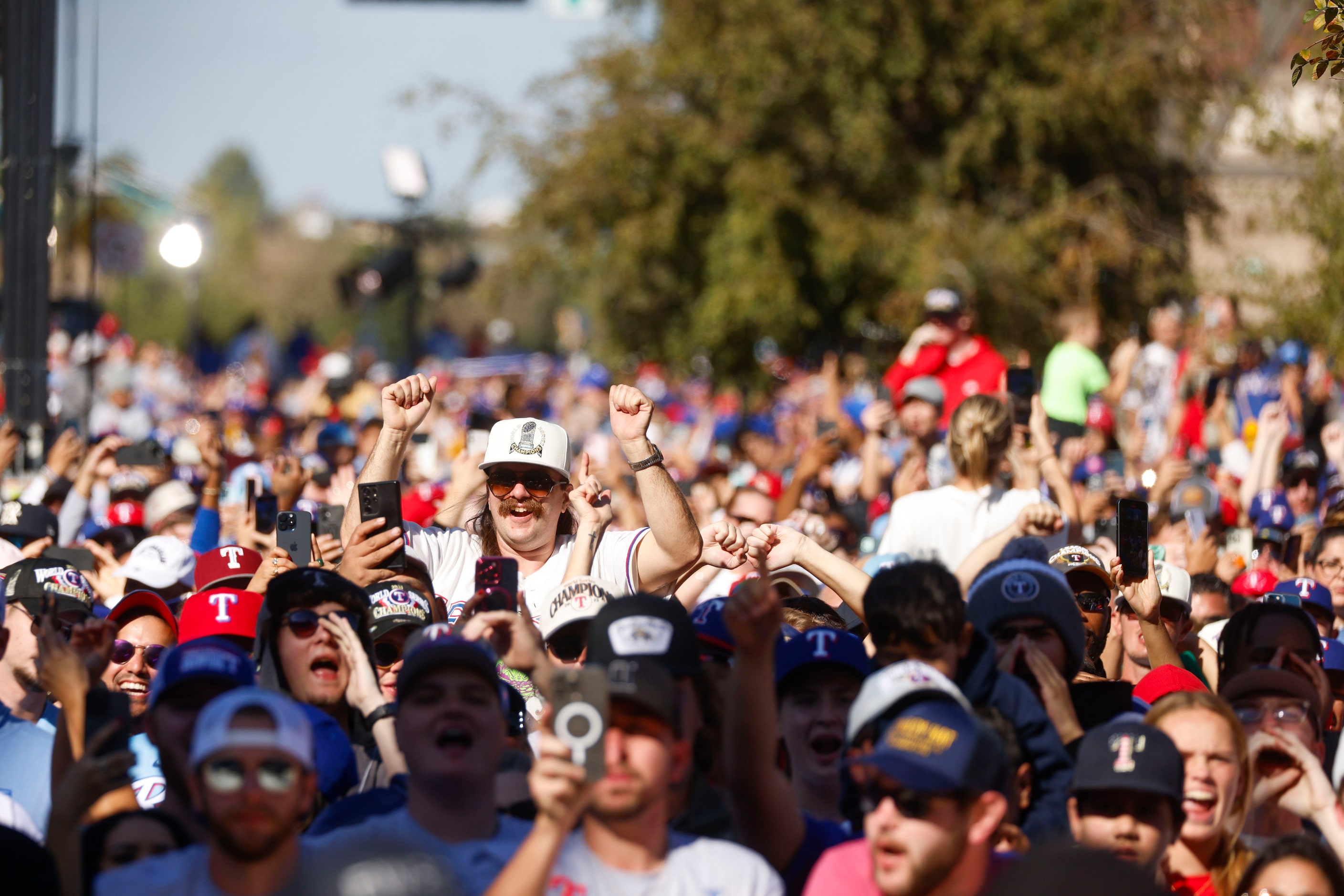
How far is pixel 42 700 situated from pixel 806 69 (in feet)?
42.6

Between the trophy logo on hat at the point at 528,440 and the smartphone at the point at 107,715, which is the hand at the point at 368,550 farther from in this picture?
the smartphone at the point at 107,715

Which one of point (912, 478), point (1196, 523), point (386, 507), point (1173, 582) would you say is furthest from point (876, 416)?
point (386, 507)

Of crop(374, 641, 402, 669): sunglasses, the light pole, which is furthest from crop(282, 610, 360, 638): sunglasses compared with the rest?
the light pole

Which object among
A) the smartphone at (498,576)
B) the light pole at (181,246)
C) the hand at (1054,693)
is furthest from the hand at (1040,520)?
the light pole at (181,246)

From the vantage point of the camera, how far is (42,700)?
5008 millimetres

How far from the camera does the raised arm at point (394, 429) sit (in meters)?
5.53

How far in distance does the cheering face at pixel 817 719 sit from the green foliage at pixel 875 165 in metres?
11.4

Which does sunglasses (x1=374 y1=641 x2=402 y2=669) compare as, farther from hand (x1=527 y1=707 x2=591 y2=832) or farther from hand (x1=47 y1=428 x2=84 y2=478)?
hand (x1=47 y1=428 x2=84 y2=478)

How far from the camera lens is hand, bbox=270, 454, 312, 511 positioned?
25.0ft

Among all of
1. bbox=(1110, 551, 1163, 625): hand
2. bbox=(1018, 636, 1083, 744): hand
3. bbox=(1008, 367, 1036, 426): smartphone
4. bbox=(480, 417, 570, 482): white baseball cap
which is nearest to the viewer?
bbox=(1018, 636, 1083, 744): hand

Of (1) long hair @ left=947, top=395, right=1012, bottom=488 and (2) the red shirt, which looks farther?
(2) the red shirt

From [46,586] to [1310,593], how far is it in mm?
4958

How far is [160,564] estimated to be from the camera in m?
6.68

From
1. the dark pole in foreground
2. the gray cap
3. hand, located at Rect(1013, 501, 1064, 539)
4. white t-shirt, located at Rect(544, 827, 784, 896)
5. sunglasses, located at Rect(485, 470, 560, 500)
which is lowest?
white t-shirt, located at Rect(544, 827, 784, 896)
